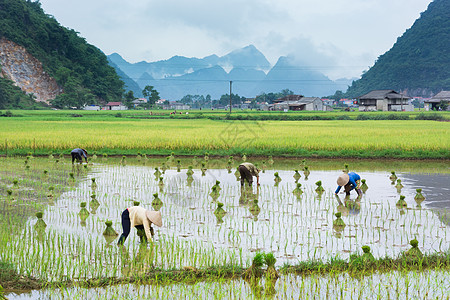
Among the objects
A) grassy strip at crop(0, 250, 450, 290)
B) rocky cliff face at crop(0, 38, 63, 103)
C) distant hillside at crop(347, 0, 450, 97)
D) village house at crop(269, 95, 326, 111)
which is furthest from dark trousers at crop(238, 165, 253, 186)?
distant hillside at crop(347, 0, 450, 97)

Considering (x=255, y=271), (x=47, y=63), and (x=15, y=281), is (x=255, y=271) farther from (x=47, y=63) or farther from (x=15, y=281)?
(x=47, y=63)

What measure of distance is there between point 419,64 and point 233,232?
119m

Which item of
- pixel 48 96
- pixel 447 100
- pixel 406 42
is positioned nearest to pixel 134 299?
pixel 447 100

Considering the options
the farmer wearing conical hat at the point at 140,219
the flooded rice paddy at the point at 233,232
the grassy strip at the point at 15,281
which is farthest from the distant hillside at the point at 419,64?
the grassy strip at the point at 15,281

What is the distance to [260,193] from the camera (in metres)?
11.5

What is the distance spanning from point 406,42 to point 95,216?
5188 inches

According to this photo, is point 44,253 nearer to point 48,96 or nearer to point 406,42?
point 48,96

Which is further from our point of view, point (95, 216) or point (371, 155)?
point (371, 155)

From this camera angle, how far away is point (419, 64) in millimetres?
113438

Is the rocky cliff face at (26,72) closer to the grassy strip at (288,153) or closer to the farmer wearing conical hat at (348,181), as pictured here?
the grassy strip at (288,153)

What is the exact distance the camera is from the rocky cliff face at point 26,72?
3130 inches

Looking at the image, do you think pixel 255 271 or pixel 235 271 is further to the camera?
pixel 235 271

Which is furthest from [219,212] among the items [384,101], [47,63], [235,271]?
[47,63]

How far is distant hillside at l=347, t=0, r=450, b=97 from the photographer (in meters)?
112
